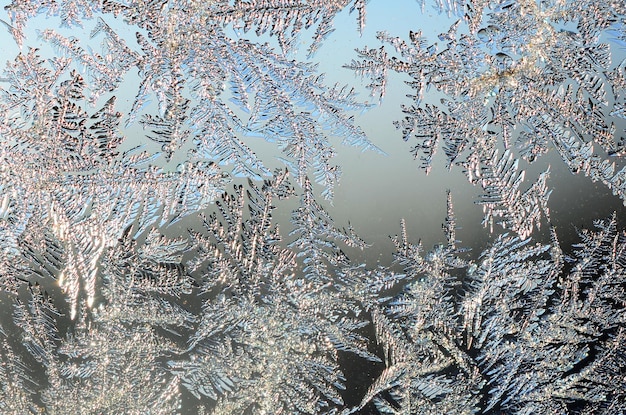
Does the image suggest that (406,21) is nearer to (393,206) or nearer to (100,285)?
(393,206)

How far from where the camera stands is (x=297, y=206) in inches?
16.0

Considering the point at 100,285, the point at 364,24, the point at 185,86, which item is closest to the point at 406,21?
the point at 364,24

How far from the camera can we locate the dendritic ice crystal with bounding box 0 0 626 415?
0.41 metres

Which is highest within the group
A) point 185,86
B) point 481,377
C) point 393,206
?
point 185,86

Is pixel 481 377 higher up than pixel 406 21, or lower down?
lower down

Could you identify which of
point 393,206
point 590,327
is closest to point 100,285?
point 393,206

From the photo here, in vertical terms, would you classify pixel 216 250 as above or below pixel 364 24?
below

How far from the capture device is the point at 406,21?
1.34 ft

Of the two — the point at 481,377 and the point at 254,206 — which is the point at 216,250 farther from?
the point at 481,377

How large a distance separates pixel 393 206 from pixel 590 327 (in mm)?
157

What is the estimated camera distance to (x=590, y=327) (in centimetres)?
42

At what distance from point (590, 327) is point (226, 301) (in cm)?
24

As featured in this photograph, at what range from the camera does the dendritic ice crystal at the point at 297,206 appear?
406 mm

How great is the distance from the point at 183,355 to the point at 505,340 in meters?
0.21
